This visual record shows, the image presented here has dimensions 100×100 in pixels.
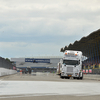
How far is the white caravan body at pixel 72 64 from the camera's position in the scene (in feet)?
119

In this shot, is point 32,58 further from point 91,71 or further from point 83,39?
point 91,71

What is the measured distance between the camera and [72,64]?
120ft

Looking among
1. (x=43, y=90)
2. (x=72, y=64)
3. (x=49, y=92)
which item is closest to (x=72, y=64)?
(x=72, y=64)

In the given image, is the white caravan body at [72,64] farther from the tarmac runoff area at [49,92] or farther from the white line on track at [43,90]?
the white line on track at [43,90]

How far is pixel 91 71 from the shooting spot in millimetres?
66375

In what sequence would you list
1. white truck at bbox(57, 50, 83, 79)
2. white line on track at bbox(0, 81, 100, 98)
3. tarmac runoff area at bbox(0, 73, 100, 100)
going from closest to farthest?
tarmac runoff area at bbox(0, 73, 100, 100) < white line on track at bbox(0, 81, 100, 98) < white truck at bbox(57, 50, 83, 79)

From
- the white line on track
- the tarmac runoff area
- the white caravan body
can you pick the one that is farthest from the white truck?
the white line on track

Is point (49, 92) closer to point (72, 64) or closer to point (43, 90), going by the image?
point (43, 90)

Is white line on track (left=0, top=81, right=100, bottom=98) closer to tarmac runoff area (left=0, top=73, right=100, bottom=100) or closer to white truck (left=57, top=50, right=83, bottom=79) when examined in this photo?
tarmac runoff area (left=0, top=73, right=100, bottom=100)

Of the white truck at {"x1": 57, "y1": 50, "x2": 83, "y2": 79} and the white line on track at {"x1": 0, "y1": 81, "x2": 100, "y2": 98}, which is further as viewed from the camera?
the white truck at {"x1": 57, "y1": 50, "x2": 83, "y2": 79}

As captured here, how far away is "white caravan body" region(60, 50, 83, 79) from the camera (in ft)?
119

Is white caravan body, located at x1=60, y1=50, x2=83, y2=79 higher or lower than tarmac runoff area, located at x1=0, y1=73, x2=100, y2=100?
higher

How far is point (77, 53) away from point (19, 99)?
1057 inches

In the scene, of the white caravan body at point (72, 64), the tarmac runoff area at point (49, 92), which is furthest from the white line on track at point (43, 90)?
the white caravan body at point (72, 64)
